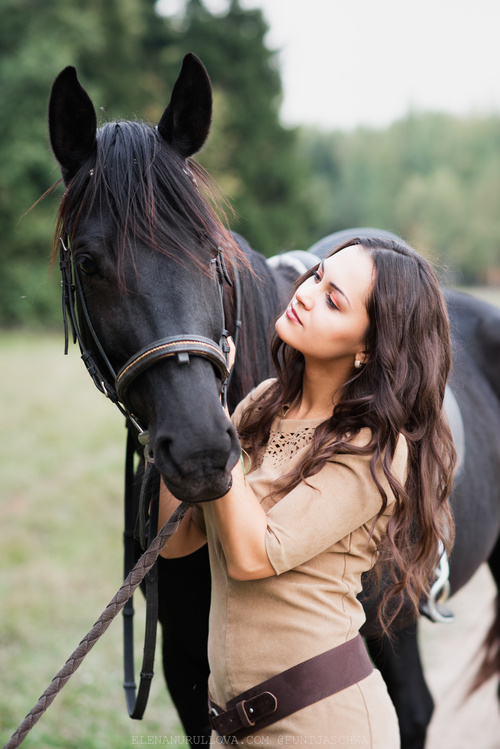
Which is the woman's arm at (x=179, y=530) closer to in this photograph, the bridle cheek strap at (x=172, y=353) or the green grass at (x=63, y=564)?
the bridle cheek strap at (x=172, y=353)

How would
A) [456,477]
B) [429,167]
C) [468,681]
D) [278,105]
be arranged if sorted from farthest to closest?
1. [429,167]
2. [278,105]
3. [468,681]
4. [456,477]

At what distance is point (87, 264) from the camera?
137 centimetres

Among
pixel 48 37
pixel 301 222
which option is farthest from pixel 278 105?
pixel 48 37

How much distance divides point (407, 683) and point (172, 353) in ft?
5.60

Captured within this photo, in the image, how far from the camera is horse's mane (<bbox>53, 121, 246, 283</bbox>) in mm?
1351

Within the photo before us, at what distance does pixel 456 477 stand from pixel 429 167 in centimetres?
4813

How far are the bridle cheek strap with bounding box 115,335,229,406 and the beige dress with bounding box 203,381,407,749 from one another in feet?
1.03

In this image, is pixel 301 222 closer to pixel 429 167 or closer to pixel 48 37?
pixel 48 37

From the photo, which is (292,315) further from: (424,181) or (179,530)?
(424,181)

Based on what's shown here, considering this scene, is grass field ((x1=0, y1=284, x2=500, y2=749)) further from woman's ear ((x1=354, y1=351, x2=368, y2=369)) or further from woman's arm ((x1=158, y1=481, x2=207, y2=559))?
woman's ear ((x1=354, y1=351, x2=368, y2=369))

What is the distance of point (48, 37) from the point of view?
15.3 m

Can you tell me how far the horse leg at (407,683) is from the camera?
2199 millimetres

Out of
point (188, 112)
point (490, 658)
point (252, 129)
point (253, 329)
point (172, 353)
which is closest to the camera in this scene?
point (172, 353)

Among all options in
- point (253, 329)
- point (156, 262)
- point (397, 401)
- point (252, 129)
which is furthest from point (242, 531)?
point (252, 129)
